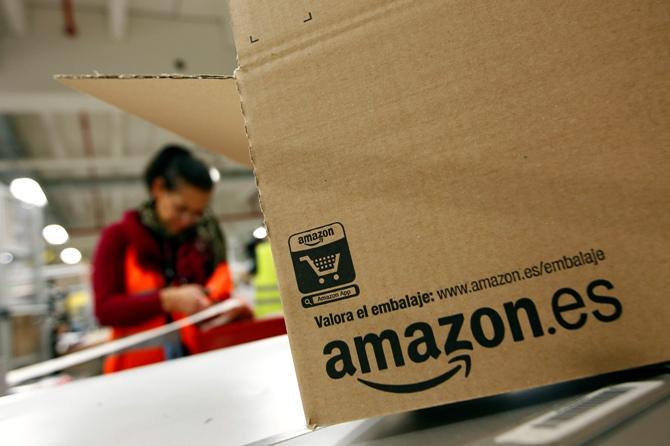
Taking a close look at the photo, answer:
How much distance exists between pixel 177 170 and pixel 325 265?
137 centimetres

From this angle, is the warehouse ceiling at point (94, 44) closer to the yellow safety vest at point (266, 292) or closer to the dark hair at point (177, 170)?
the dark hair at point (177, 170)

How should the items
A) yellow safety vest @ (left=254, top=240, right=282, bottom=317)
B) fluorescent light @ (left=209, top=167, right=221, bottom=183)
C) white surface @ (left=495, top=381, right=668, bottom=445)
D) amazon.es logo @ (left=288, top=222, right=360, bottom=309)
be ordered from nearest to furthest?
1. white surface @ (left=495, top=381, right=668, bottom=445)
2. amazon.es logo @ (left=288, top=222, right=360, bottom=309)
3. fluorescent light @ (left=209, top=167, right=221, bottom=183)
4. yellow safety vest @ (left=254, top=240, right=282, bottom=317)

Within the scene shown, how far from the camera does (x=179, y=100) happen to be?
0.47 meters

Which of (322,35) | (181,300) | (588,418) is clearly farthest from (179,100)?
(181,300)

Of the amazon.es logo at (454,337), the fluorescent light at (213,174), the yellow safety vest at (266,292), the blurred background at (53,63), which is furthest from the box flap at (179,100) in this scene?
the yellow safety vest at (266,292)

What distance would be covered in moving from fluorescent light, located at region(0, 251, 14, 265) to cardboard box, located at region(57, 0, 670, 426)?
10.3ft

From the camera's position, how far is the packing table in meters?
0.34

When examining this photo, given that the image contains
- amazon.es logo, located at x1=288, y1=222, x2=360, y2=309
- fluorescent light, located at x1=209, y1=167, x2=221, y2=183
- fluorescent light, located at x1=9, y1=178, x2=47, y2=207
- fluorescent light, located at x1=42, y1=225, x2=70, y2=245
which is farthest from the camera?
fluorescent light, located at x1=42, y1=225, x2=70, y2=245

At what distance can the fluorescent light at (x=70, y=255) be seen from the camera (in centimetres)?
1003

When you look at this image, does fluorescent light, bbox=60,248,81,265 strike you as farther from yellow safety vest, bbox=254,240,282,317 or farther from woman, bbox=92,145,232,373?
woman, bbox=92,145,232,373

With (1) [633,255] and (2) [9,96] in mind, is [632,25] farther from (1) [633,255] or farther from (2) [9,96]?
(2) [9,96]

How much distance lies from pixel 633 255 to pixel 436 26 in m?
0.25

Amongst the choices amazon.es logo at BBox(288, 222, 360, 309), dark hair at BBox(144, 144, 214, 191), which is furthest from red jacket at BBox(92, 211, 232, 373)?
amazon.es logo at BBox(288, 222, 360, 309)

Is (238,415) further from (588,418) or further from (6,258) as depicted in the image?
(6,258)
